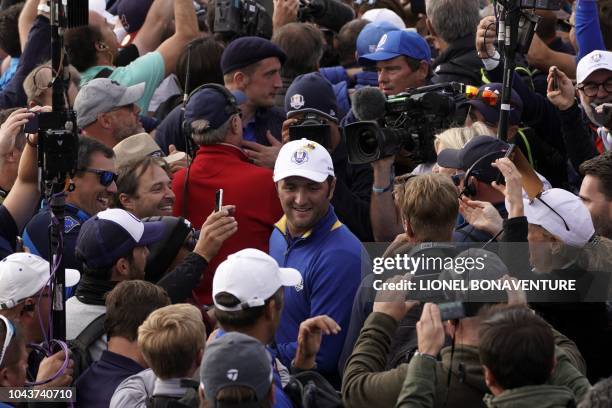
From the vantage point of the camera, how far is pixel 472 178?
18.3ft

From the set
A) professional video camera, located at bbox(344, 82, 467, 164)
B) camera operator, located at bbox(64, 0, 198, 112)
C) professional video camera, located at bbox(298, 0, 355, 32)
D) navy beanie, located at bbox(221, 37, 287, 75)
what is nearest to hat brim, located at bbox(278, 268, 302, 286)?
professional video camera, located at bbox(344, 82, 467, 164)

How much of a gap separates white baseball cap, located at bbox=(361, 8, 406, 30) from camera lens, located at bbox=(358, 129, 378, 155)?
2830 mm

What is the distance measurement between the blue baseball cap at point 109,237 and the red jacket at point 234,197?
614 mm

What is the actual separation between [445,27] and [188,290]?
289 centimetres

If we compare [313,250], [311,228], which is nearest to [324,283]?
[313,250]

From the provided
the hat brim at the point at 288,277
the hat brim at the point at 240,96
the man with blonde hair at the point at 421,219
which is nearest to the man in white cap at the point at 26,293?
the hat brim at the point at 288,277

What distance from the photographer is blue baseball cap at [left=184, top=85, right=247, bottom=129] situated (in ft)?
20.8

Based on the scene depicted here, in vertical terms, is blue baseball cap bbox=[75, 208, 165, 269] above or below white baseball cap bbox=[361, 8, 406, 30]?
below

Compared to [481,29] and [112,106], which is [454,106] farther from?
[112,106]

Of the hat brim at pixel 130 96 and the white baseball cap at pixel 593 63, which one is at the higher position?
the white baseball cap at pixel 593 63

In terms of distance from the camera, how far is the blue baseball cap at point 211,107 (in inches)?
249

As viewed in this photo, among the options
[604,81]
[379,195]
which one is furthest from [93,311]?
[604,81]

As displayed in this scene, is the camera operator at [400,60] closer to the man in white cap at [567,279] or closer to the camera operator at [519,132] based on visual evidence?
the camera operator at [519,132]

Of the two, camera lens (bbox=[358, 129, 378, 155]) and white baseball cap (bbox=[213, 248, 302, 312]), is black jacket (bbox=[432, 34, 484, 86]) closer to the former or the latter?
camera lens (bbox=[358, 129, 378, 155])
